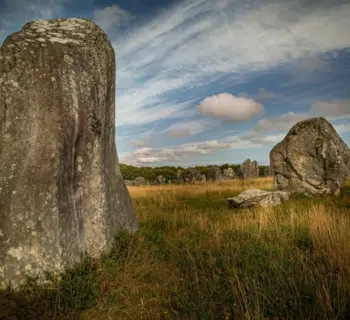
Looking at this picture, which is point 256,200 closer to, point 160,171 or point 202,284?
point 202,284

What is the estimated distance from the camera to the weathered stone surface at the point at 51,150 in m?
4.43

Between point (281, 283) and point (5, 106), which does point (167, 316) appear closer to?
point (281, 283)

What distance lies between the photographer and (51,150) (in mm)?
4684

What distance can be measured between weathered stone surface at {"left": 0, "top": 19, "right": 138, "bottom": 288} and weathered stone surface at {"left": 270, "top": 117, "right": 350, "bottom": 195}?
1193 cm

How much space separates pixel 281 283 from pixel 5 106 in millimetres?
4801

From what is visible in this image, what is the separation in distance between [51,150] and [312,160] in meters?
13.4

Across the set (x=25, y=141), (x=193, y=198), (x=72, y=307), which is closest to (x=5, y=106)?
(x=25, y=141)

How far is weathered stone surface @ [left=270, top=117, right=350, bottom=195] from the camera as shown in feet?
47.1

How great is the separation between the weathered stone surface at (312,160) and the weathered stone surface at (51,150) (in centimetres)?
1193

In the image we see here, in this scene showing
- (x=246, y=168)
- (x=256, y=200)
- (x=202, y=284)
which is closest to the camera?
(x=202, y=284)

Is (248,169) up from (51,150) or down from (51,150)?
down

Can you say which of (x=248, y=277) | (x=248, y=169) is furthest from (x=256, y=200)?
(x=248, y=169)

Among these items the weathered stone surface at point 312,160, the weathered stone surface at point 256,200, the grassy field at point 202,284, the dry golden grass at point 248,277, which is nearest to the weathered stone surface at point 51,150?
the grassy field at point 202,284

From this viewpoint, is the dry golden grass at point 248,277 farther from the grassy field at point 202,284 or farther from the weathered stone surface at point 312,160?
the weathered stone surface at point 312,160
